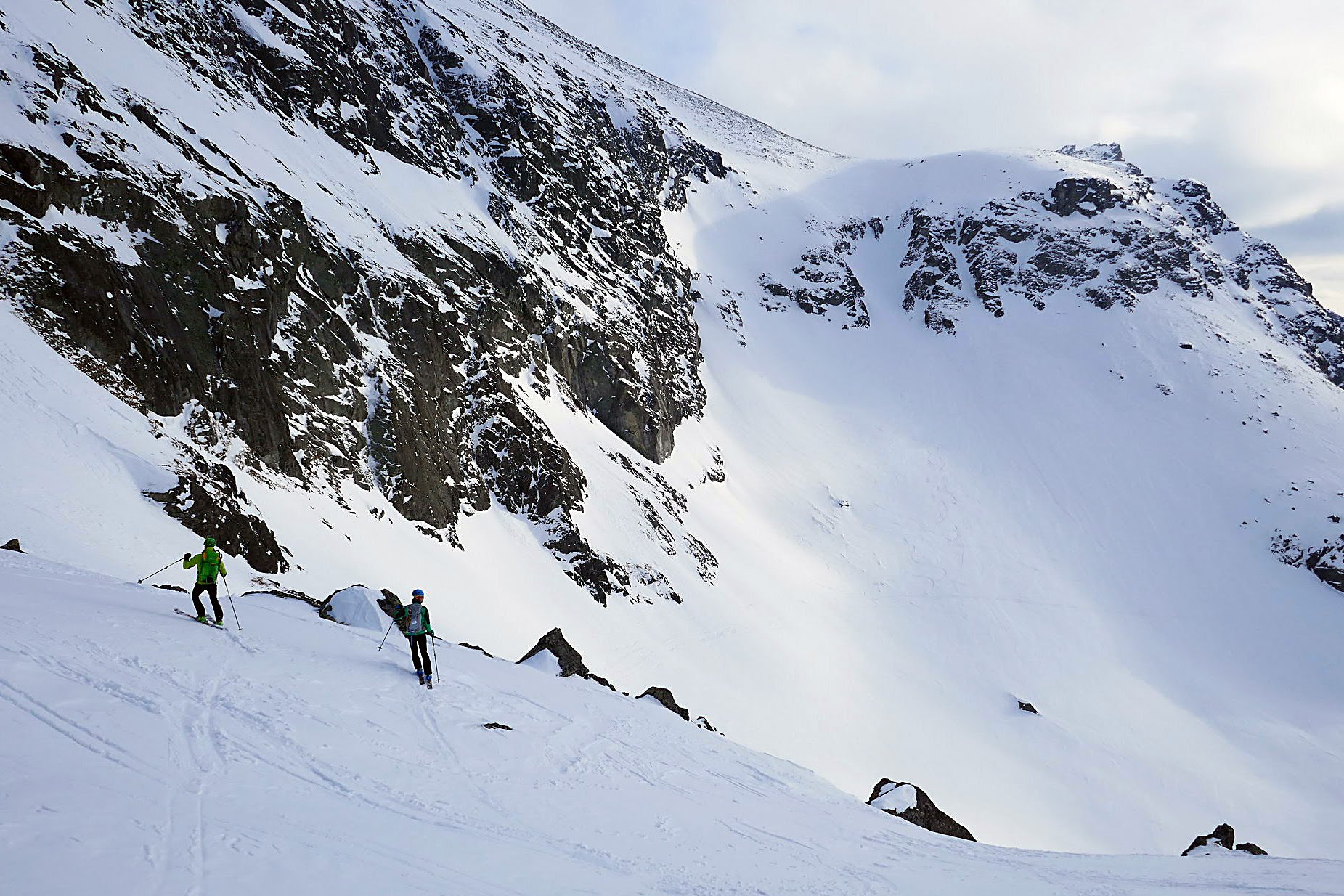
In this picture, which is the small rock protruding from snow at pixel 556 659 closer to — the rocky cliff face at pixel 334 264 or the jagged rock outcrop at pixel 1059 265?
the rocky cliff face at pixel 334 264

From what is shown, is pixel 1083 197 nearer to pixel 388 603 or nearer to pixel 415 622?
pixel 388 603

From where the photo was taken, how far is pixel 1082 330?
94500 millimetres

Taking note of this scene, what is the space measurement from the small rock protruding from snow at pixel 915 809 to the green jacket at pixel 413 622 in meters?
10.2

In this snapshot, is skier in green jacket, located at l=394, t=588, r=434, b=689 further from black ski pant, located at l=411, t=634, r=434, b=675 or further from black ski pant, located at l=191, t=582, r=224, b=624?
Answer: black ski pant, located at l=191, t=582, r=224, b=624

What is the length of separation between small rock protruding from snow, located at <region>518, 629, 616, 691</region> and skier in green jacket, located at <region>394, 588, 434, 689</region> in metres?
5.26

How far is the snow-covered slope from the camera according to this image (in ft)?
84.7

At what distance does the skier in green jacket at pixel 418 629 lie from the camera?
12.6 meters

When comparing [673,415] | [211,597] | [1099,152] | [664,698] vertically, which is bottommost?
[211,597]

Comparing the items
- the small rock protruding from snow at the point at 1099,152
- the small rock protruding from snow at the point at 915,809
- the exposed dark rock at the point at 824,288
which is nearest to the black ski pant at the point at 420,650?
the small rock protruding from snow at the point at 915,809

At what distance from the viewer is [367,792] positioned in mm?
8359

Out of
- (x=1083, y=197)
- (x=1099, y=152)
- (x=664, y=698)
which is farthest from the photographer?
(x=1099, y=152)

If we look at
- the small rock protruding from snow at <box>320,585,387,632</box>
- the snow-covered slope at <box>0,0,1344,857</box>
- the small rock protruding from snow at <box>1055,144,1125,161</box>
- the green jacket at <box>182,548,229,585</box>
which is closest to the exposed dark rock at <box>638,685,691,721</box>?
the small rock protruding from snow at <box>320,585,387,632</box>

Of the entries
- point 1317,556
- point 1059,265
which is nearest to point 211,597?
point 1317,556

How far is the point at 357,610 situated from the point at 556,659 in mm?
5028
